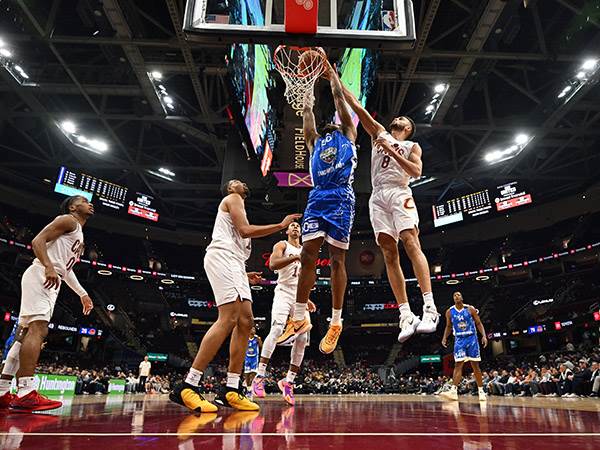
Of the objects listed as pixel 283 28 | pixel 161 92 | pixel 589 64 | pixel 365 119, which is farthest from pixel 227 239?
pixel 589 64

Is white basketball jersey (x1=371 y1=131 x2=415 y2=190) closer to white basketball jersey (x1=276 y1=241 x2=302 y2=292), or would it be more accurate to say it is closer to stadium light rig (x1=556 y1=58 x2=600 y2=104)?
white basketball jersey (x1=276 y1=241 x2=302 y2=292)

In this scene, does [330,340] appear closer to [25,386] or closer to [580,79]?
[25,386]

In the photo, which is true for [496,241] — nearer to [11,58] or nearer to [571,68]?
[571,68]

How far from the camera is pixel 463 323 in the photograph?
338 inches

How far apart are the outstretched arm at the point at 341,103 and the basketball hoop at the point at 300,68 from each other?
1.20 ft

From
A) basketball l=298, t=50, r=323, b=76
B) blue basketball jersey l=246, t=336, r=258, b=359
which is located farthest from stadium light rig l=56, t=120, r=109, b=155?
basketball l=298, t=50, r=323, b=76

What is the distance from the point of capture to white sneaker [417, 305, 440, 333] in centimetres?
372

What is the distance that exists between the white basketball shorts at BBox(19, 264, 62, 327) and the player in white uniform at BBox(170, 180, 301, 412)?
136 centimetres

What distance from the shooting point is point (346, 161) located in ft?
14.6

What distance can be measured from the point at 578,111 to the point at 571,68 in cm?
427

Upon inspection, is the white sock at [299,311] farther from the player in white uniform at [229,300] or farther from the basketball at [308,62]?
the basketball at [308,62]

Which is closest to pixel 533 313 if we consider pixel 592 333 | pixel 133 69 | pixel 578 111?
pixel 592 333

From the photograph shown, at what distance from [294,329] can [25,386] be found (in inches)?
104

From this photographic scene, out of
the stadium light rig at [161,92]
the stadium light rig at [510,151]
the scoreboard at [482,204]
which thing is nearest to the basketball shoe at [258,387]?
the stadium light rig at [161,92]
